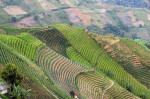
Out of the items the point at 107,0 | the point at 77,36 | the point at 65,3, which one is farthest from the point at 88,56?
the point at 107,0

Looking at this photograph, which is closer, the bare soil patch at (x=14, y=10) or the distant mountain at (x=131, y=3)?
the bare soil patch at (x=14, y=10)

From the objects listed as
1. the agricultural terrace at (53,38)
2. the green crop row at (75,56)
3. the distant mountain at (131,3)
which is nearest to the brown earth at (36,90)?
the agricultural terrace at (53,38)

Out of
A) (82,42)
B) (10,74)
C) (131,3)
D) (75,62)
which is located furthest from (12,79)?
(131,3)

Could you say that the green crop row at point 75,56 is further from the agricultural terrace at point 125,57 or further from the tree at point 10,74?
the tree at point 10,74

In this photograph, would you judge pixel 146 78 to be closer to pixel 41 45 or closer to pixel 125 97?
pixel 125 97

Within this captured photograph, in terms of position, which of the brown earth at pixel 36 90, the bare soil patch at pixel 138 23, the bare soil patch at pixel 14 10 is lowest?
the bare soil patch at pixel 138 23

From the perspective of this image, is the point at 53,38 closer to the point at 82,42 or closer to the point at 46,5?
the point at 82,42
